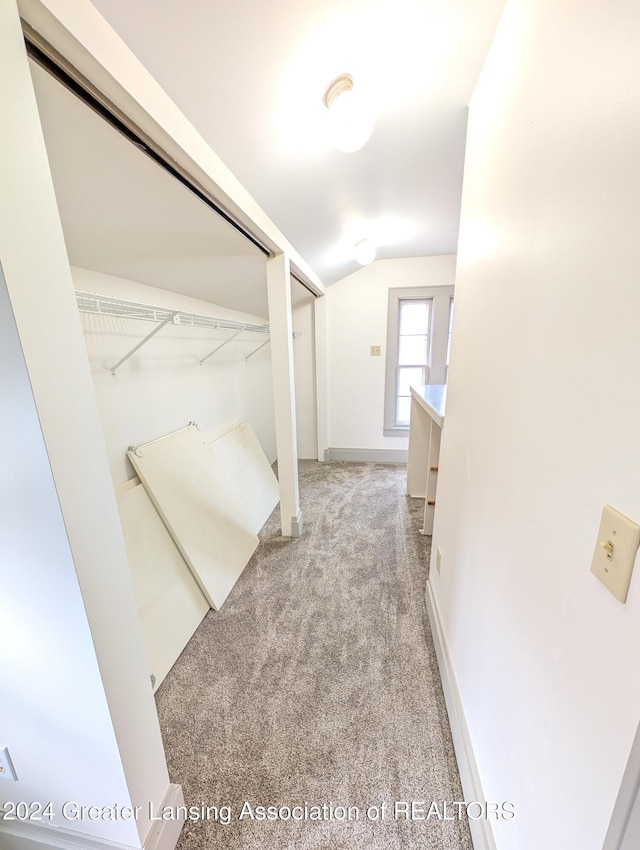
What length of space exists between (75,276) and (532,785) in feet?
7.20

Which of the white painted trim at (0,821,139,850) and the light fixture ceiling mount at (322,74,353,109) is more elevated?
the light fixture ceiling mount at (322,74,353,109)

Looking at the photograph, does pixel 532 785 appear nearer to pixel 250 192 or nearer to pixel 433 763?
pixel 433 763

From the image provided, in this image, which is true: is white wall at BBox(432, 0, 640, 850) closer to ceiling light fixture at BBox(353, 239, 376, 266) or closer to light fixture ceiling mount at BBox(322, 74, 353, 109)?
light fixture ceiling mount at BBox(322, 74, 353, 109)

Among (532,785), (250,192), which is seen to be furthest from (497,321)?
(250,192)

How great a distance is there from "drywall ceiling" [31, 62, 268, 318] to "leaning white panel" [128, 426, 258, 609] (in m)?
0.95

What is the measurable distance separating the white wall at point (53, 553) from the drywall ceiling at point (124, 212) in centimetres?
37

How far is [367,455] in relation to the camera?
407cm

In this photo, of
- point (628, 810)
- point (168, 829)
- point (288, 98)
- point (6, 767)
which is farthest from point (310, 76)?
point (168, 829)

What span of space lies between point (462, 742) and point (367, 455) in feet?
10.1

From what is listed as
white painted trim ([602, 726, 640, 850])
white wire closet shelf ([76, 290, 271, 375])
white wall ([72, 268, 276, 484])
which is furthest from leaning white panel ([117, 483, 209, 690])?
white painted trim ([602, 726, 640, 850])

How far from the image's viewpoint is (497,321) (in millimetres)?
940

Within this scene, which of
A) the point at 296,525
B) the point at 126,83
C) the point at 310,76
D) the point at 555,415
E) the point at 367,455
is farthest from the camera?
the point at 367,455

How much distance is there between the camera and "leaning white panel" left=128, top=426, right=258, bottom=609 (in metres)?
1.78

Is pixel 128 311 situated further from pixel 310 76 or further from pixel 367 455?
pixel 367 455
